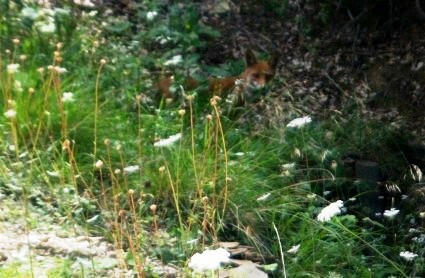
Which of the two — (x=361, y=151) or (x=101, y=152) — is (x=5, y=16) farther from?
(x=361, y=151)

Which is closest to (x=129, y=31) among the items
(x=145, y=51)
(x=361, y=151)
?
(x=145, y=51)

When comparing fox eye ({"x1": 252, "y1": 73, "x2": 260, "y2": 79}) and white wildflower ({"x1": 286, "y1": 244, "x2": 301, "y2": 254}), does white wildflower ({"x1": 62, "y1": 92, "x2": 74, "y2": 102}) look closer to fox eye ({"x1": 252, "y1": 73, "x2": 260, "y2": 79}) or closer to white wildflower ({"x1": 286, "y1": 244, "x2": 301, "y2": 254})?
white wildflower ({"x1": 286, "y1": 244, "x2": 301, "y2": 254})

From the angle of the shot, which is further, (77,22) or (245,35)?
(245,35)

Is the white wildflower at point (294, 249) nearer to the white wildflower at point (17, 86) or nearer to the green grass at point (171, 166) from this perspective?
the green grass at point (171, 166)

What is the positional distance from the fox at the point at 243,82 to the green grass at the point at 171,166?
0.15m

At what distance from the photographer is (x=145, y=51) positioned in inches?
278

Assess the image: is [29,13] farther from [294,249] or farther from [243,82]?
[294,249]

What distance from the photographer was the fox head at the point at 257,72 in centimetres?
654

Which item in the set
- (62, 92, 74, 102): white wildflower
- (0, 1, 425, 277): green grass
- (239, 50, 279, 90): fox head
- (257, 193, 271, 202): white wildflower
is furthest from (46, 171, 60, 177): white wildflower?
(239, 50, 279, 90): fox head

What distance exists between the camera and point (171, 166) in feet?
15.6

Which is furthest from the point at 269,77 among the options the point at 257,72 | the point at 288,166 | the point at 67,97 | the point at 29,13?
the point at 67,97

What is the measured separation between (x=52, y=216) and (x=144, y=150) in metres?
0.92

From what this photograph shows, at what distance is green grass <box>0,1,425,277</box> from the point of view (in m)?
4.20

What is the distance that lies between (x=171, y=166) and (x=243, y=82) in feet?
5.41
